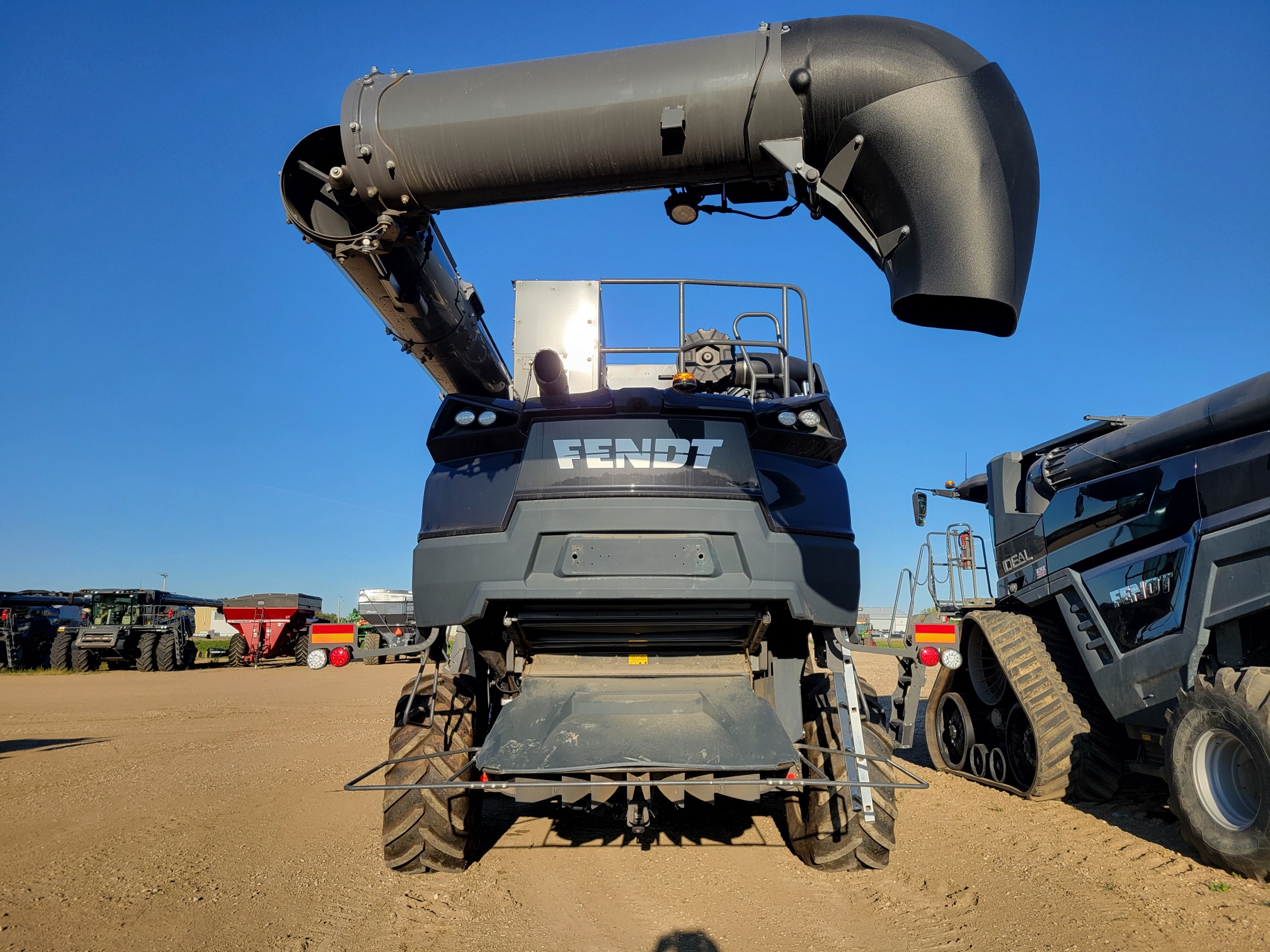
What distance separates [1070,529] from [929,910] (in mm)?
3663

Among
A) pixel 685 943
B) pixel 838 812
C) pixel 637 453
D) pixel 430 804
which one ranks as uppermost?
pixel 637 453

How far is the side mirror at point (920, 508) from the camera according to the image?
331 inches

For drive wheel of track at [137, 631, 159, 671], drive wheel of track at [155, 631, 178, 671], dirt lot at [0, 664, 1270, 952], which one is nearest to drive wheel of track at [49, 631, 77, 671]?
drive wheel of track at [137, 631, 159, 671]

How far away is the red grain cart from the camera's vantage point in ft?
94.4

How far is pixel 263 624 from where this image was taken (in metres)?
28.8

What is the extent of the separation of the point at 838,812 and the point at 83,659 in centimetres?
2680

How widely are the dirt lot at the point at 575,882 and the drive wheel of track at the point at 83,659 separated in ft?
67.5

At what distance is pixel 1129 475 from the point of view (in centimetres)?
575

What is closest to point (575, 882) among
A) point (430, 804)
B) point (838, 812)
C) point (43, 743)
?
point (430, 804)

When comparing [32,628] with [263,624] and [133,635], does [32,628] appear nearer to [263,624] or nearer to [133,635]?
[133,635]

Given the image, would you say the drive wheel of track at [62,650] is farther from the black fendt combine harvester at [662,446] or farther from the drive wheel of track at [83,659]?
the black fendt combine harvester at [662,446]

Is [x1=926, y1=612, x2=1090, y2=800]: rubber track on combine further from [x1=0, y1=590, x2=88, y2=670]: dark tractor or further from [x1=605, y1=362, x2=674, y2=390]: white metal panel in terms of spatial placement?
[x1=0, y1=590, x2=88, y2=670]: dark tractor

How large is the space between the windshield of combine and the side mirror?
2597 centimetres

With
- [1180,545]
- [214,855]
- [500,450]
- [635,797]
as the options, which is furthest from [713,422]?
[214,855]
